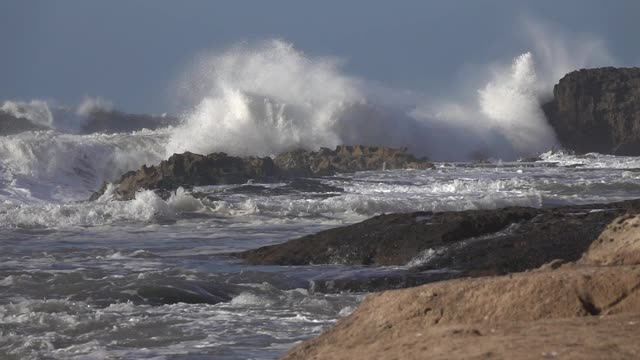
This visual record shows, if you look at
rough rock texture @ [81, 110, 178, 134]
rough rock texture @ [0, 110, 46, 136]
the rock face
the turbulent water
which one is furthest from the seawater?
rough rock texture @ [81, 110, 178, 134]

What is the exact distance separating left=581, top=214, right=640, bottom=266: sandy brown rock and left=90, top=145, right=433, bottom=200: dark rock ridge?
18.8 meters

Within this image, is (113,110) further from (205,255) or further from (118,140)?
(205,255)

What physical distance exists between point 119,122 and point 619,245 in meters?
56.7

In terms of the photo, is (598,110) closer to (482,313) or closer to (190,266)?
(190,266)

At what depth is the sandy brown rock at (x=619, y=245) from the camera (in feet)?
20.6

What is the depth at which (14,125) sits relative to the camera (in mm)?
52281

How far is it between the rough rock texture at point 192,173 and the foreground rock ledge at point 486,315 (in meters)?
21.0

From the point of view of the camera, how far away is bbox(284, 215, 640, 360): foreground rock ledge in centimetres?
473

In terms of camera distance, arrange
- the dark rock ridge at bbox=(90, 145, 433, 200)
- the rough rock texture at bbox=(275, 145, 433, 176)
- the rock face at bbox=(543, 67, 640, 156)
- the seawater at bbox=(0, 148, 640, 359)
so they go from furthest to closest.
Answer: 1. the rock face at bbox=(543, 67, 640, 156)
2. the rough rock texture at bbox=(275, 145, 433, 176)
3. the dark rock ridge at bbox=(90, 145, 433, 200)
4. the seawater at bbox=(0, 148, 640, 359)

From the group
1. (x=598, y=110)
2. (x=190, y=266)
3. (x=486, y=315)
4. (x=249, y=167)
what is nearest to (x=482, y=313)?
(x=486, y=315)

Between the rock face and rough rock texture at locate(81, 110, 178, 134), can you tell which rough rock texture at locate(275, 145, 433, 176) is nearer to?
the rock face

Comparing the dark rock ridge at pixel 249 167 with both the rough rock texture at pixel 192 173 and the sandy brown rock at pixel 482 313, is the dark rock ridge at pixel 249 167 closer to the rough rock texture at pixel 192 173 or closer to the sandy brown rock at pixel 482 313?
the rough rock texture at pixel 192 173

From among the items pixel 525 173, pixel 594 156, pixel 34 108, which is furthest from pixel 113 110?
pixel 525 173

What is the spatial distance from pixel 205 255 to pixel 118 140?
96.5ft
